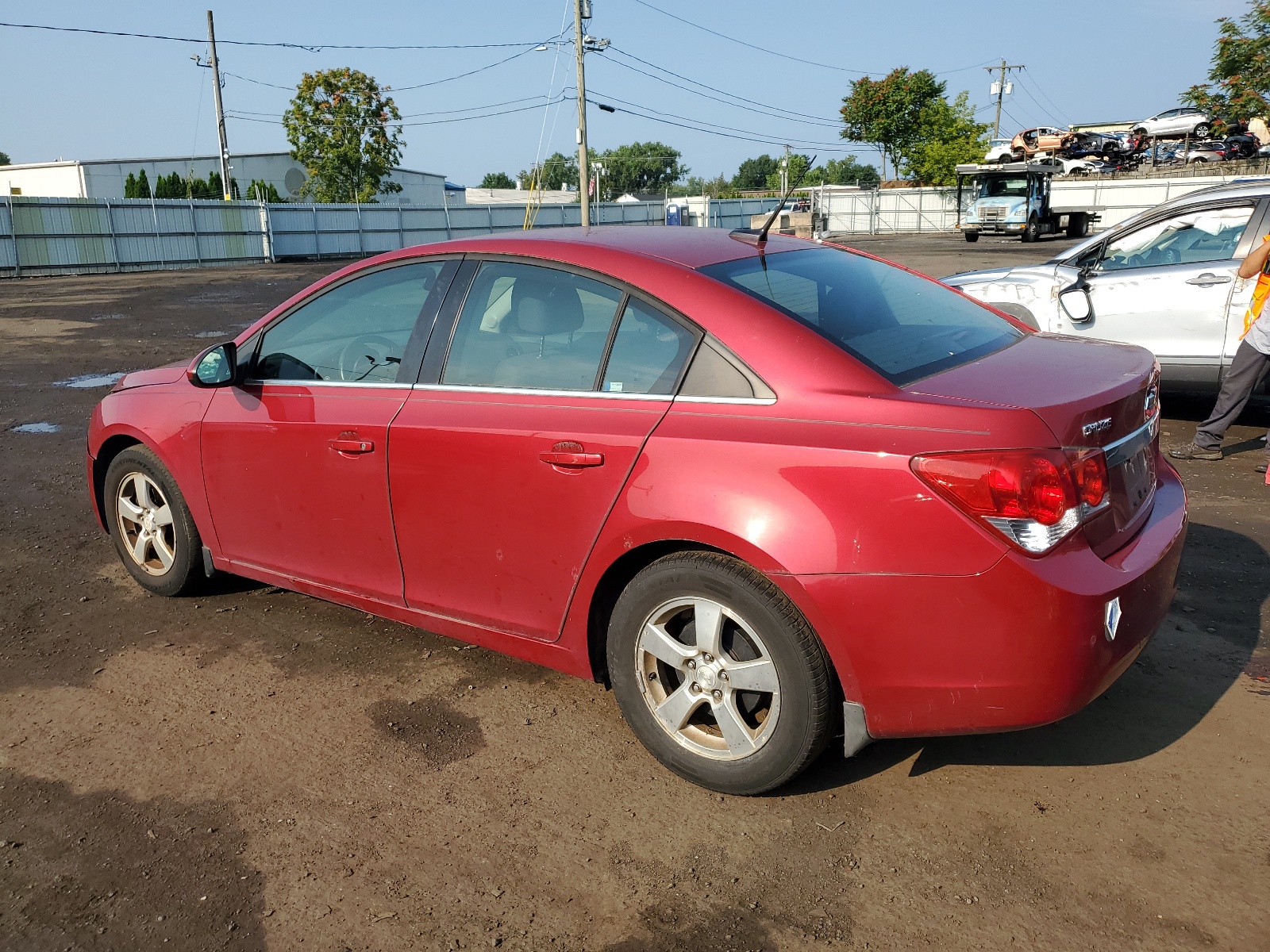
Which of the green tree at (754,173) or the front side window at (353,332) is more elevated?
the green tree at (754,173)

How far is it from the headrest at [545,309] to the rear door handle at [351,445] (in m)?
0.70

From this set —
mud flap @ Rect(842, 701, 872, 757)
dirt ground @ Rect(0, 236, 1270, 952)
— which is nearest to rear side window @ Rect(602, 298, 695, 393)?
mud flap @ Rect(842, 701, 872, 757)

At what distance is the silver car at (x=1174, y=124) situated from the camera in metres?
45.5

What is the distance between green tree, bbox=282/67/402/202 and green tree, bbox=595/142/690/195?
8765cm

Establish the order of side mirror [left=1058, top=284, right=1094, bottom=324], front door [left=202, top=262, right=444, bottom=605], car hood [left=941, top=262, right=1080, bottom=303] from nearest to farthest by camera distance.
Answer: front door [left=202, top=262, right=444, bottom=605]
side mirror [left=1058, top=284, right=1094, bottom=324]
car hood [left=941, top=262, right=1080, bottom=303]

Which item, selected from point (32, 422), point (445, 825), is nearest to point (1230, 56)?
point (32, 422)

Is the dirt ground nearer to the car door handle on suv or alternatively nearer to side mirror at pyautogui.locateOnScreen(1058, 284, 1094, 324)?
the car door handle on suv

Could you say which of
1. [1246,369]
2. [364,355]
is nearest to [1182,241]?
[1246,369]

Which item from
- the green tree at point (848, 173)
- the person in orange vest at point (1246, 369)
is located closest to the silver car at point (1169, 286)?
the person in orange vest at point (1246, 369)

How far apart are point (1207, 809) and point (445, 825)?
2188mm

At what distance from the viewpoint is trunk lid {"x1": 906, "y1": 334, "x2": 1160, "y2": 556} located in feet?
8.81

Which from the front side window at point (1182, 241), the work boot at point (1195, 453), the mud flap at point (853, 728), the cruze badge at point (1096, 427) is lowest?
the work boot at point (1195, 453)

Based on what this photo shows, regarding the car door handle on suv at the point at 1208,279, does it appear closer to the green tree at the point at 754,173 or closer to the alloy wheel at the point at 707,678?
the alloy wheel at the point at 707,678

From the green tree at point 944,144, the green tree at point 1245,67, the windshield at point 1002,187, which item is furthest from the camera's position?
the green tree at point 944,144
